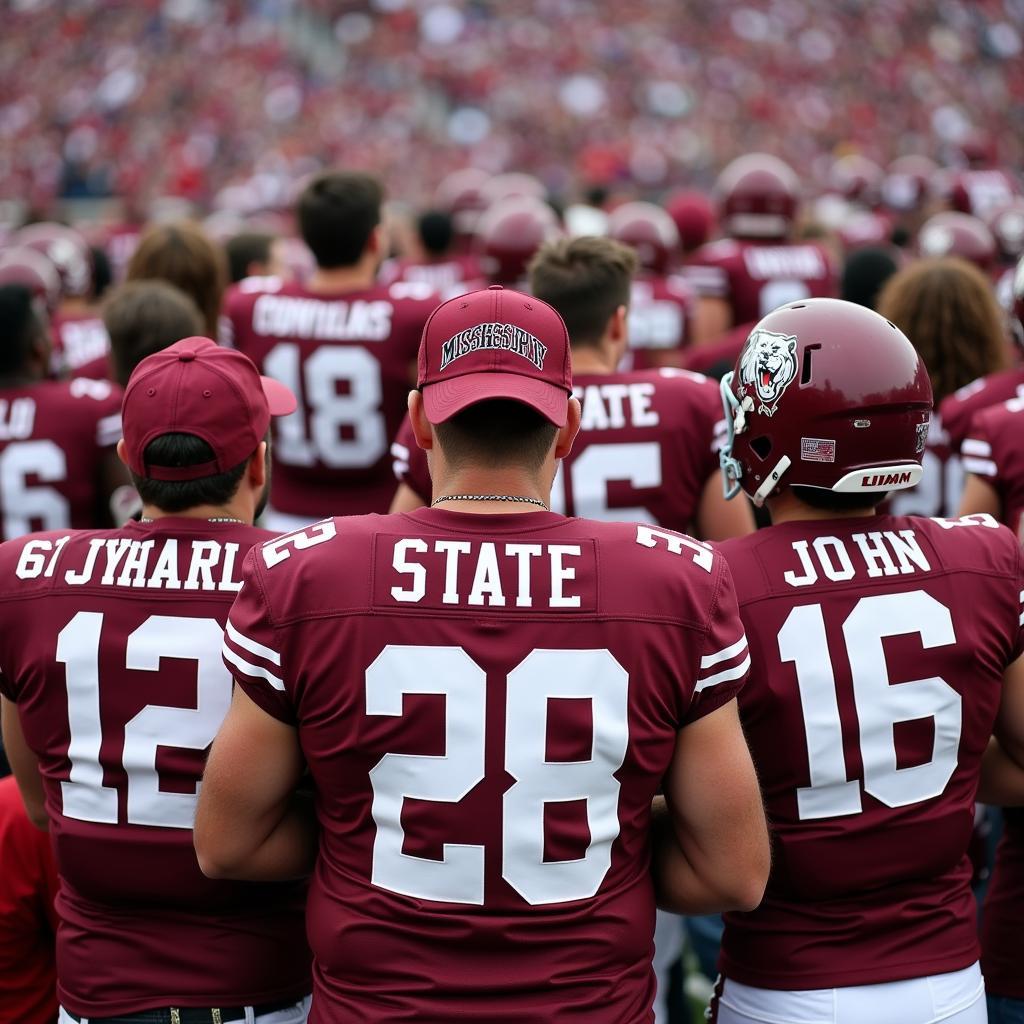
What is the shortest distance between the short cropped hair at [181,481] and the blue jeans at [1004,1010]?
189cm

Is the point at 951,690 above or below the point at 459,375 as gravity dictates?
below

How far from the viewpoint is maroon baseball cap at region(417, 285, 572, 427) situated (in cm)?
228

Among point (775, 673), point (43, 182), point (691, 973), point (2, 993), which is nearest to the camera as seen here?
point (775, 673)

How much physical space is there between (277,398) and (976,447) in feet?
5.70

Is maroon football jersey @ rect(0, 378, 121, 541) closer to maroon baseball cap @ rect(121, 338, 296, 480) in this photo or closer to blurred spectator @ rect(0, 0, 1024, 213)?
maroon baseball cap @ rect(121, 338, 296, 480)

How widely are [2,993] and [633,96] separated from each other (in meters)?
30.6

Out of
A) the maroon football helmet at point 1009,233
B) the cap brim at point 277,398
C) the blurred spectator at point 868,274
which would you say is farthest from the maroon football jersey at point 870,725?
the maroon football helmet at point 1009,233

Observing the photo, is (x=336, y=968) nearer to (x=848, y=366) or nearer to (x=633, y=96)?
(x=848, y=366)

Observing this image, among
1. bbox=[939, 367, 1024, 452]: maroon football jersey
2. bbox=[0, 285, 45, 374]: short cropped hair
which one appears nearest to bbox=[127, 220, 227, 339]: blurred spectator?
bbox=[0, 285, 45, 374]: short cropped hair

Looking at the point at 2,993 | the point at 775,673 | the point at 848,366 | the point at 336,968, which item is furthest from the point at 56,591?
the point at 848,366

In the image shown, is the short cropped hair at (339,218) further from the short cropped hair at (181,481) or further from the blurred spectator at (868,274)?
the short cropped hair at (181,481)

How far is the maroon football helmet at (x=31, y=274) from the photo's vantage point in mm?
4973

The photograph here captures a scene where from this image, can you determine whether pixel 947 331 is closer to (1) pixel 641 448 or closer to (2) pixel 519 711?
(1) pixel 641 448

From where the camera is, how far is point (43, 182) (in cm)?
2795
